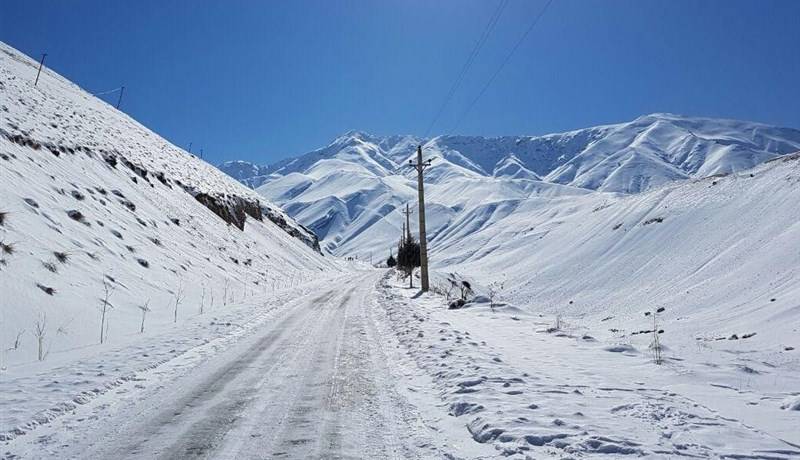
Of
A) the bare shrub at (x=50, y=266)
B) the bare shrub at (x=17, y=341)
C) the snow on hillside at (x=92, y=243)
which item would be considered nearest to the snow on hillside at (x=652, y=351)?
the snow on hillside at (x=92, y=243)

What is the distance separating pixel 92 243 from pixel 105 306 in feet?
18.3

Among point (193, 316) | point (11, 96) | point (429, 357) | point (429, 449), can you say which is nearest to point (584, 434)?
point (429, 449)

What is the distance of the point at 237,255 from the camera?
3622 centimetres

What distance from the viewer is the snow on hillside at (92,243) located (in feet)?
37.8

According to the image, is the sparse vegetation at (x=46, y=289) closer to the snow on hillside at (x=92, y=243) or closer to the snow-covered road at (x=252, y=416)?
the snow on hillside at (x=92, y=243)

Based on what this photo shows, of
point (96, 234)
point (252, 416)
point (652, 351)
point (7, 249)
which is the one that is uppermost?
point (96, 234)

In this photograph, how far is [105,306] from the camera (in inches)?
565

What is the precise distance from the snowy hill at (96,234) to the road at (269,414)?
4231mm

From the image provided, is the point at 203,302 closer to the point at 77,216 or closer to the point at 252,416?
the point at 77,216

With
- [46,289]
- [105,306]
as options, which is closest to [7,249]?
[46,289]

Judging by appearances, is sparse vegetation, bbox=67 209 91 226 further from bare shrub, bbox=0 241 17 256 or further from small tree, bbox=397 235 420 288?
small tree, bbox=397 235 420 288

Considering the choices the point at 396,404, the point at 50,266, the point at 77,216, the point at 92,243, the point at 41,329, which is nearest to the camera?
the point at 396,404

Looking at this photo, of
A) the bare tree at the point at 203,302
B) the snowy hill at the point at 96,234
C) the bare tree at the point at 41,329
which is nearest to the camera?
the bare tree at the point at 41,329

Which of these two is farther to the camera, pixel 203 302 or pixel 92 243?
pixel 203 302
